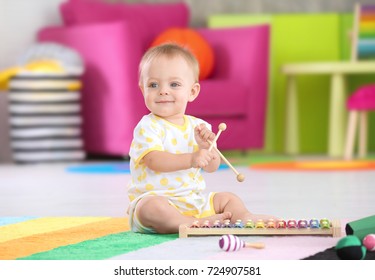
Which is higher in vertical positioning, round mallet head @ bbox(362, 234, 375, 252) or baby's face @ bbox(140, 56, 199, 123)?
baby's face @ bbox(140, 56, 199, 123)

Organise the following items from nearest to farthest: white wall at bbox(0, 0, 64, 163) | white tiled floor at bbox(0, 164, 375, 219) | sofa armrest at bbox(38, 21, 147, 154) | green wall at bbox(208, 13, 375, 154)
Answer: white tiled floor at bbox(0, 164, 375, 219), sofa armrest at bbox(38, 21, 147, 154), white wall at bbox(0, 0, 64, 163), green wall at bbox(208, 13, 375, 154)

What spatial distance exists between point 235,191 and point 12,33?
→ 8.69 feet

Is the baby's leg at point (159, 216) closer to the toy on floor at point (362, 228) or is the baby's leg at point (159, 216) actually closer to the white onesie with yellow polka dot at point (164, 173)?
the white onesie with yellow polka dot at point (164, 173)

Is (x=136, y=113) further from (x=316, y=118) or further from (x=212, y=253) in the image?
(x=212, y=253)

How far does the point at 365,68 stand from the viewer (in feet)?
15.9

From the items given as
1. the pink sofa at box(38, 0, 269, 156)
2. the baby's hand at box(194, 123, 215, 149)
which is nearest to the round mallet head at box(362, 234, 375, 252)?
the baby's hand at box(194, 123, 215, 149)

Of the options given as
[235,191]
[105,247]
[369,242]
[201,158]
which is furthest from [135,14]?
→ [369,242]

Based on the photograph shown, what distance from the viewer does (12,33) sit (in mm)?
5109

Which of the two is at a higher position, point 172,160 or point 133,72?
point 133,72

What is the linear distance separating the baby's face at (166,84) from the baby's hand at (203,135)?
0.21 ft

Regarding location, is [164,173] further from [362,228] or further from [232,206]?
[362,228]

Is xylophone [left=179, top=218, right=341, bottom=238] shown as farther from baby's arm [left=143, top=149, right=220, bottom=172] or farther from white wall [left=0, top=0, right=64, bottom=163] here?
white wall [left=0, top=0, right=64, bottom=163]

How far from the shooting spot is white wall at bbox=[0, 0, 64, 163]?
16.7 ft

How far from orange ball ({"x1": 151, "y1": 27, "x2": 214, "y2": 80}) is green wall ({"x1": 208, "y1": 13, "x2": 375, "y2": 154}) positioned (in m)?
0.72
